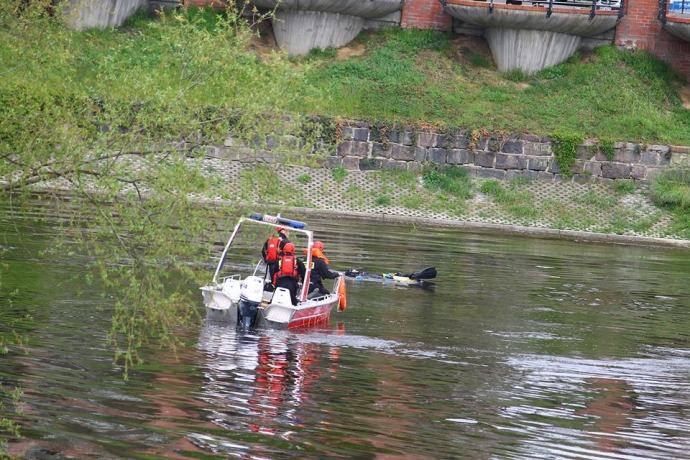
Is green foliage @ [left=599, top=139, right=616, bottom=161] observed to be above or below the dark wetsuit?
above

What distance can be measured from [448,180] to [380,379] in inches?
946

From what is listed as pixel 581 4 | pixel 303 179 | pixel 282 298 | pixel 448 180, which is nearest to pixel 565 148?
pixel 448 180

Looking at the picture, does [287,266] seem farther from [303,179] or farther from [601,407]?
[303,179]

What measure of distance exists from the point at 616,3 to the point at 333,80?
11.0 m

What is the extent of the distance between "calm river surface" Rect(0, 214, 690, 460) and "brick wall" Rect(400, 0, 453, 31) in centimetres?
2168

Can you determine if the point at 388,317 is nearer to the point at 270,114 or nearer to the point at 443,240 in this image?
the point at 270,114

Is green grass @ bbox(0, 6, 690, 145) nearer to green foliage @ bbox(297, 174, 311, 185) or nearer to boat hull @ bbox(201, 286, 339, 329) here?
green foliage @ bbox(297, 174, 311, 185)

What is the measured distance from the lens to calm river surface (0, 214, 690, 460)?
12.1 meters

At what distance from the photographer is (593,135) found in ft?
132

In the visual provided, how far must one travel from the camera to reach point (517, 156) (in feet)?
130

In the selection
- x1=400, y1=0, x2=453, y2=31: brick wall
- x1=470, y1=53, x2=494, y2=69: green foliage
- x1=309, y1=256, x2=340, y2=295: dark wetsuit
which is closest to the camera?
x1=309, y1=256, x2=340, y2=295: dark wetsuit

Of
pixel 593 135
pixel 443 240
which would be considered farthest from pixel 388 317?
pixel 593 135

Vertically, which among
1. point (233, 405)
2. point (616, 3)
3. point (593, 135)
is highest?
point (616, 3)

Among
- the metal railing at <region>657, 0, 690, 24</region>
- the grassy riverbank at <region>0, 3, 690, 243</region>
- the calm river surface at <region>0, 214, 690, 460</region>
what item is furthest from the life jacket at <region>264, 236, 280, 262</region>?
the metal railing at <region>657, 0, 690, 24</region>
